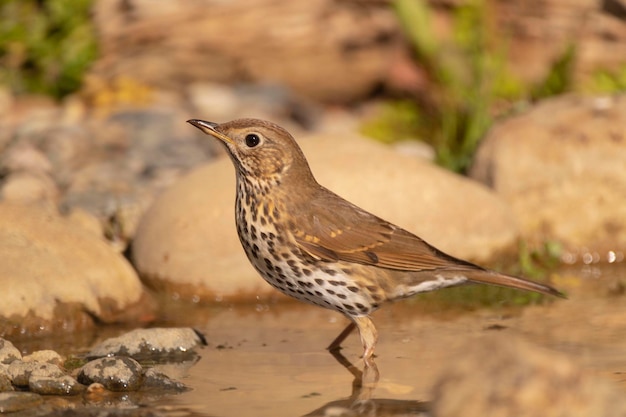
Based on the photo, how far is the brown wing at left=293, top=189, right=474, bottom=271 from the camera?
23.7 ft

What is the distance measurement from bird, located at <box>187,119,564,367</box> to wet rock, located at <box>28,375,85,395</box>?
1.31m

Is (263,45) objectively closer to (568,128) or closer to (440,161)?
(440,161)

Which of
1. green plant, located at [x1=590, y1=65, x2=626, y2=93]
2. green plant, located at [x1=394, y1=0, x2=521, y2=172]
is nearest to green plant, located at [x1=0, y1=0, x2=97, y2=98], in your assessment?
green plant, located at [x1=394, y1=0, x2=521, y2=172]

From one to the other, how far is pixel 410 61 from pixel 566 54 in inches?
95.5

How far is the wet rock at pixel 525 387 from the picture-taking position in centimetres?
484

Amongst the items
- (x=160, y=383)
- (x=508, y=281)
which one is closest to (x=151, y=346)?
(x=160, y=383)

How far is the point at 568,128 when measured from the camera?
10.9 meters

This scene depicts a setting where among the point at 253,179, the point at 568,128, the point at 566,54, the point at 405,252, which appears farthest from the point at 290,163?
the point at 566,54

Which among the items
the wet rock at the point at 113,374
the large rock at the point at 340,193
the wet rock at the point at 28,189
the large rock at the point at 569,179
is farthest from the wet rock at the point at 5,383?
the large rock at the point at 569,179

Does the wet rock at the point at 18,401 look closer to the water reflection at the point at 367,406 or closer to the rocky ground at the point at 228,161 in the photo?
the rocky ground at the point at 228,161

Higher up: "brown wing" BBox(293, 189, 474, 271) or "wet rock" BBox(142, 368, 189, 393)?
"brown wing" BBox(293, 189, 474, 271)

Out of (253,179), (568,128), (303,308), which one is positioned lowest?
(303,308)

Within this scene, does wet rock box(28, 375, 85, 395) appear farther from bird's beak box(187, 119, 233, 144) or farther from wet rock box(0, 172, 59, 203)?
wet rock box(0, 172, 59, 203)

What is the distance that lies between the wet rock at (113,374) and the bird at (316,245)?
985 millimetres
